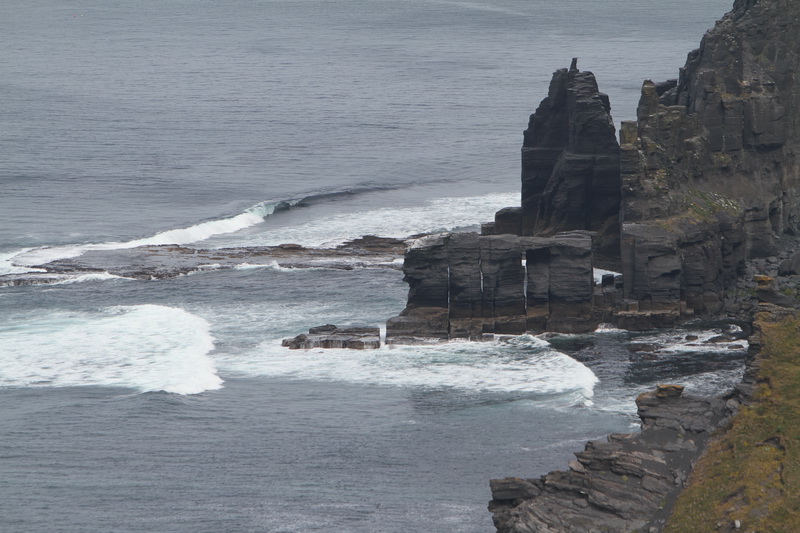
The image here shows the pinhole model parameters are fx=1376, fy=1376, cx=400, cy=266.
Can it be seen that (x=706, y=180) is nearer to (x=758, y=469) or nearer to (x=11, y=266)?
(x=758, y=469)

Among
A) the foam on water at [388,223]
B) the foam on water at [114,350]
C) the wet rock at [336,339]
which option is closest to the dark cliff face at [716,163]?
the wet rock at [336,339]

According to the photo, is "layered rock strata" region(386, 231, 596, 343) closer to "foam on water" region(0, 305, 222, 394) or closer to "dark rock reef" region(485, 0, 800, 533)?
"dark rock reef" region(485, 0, 800, 533)

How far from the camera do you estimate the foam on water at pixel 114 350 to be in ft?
268

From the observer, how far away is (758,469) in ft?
174

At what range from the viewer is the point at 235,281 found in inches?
4171

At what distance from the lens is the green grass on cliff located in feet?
163

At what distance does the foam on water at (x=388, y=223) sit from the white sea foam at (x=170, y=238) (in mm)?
3832

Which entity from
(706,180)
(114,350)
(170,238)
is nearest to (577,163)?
(706,180)

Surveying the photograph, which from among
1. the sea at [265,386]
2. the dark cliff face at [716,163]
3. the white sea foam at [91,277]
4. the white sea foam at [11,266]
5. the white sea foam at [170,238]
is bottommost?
the sea at [265,386]

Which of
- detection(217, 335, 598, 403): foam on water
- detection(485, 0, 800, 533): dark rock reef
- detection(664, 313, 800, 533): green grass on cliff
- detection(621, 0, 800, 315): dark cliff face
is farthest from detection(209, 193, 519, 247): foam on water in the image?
detection(664, 313, 800, 533): green grass on cliff

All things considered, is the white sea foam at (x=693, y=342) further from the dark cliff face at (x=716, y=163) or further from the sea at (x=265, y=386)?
the dark cliff face at (x=716, y=163)

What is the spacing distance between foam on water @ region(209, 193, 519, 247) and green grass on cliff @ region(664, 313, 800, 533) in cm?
6246

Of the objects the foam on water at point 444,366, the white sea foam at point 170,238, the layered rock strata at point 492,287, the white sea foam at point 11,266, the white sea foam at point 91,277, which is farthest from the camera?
the white sea foam at point 170,238

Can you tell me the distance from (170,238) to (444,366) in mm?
48146
